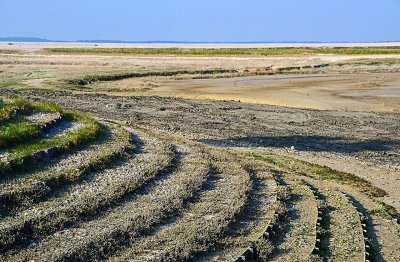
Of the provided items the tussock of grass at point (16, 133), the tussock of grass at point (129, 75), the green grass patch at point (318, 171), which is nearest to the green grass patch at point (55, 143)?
the tussock of grass at point (16, 133)

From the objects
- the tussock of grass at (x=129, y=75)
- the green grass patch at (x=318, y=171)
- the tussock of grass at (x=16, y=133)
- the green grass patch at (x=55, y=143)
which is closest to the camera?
the green grass patch at (x=55, y=143)

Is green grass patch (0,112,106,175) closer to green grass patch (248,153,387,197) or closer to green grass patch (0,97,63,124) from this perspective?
green grass patch (0,97,63,124)

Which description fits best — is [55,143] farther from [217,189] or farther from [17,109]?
[217,189]

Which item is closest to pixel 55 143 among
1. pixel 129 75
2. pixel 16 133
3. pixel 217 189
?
pixel 16 133

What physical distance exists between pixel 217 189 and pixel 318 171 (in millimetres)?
5911

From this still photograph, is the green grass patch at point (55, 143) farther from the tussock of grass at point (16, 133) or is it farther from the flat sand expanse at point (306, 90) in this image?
the flat sand expanse at point (306, 90)

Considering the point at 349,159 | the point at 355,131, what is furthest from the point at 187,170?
the point at 355,131

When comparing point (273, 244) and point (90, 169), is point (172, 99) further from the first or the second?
point (273, 244)

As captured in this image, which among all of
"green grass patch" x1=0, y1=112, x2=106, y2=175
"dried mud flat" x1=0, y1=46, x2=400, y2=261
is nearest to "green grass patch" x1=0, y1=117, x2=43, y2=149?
"green grass patch" x1=0, y1=112, x2=106, y2=175

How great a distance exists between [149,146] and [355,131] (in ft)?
39.1

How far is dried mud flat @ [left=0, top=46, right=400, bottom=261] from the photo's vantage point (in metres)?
12.8

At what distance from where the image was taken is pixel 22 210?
1398 centimetres

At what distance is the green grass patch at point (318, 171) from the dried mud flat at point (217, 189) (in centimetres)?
9

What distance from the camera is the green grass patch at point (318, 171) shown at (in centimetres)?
2014
